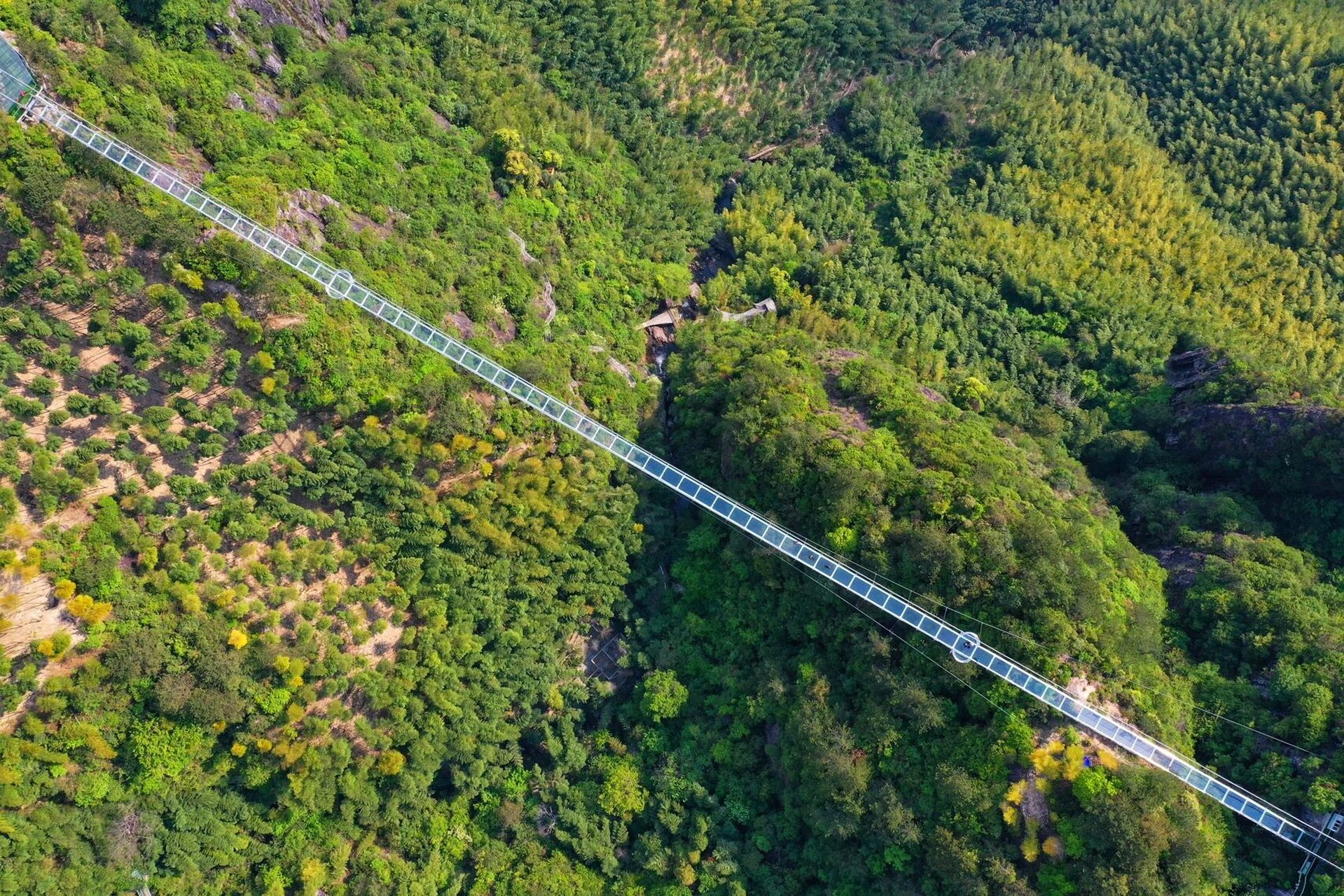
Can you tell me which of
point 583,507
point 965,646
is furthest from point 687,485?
point 965,646

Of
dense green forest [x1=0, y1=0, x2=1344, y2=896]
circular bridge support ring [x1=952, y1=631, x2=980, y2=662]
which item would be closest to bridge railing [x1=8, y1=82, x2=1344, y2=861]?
circular bridge support ring [x1=952, y1=631, x2=980, y2=662]

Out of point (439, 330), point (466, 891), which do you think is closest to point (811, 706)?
point (466, 891)

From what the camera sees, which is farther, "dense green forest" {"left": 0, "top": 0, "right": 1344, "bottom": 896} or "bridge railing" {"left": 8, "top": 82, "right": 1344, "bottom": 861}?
"bridge railing" {"left": 8, "top": 82, "right": 1344, "bottom": 861}

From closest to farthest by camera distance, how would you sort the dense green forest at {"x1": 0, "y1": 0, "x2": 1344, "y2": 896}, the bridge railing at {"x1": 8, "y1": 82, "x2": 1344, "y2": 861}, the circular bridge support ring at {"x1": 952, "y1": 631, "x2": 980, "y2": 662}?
1. the dense green forest at {"x1": 0, "y1": 0, "x2": 1344, "y2": 896}
2. the bridge railing at {"x1": 8, "y1": 82, "x2": 1344, "y2": 861}
3. the circular bridge support ring at {"x1": 952, "y1": 631, "x2": 980, "y2": 662}

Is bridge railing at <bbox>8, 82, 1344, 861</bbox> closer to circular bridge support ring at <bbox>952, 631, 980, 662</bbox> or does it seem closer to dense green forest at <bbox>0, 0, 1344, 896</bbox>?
circular bridge support ring at <bbox>952, 631, 980, 662</bbox>

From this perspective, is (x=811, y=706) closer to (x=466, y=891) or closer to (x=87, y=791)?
(x=466, y=891)
